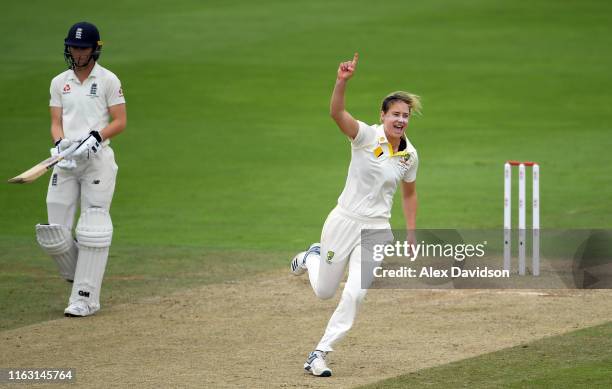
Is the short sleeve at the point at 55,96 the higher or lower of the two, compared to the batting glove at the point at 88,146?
higher

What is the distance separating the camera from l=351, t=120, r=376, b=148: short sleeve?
309 inches

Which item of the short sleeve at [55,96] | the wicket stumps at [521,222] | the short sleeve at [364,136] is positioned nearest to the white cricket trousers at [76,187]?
the short sleeve at [55,96]

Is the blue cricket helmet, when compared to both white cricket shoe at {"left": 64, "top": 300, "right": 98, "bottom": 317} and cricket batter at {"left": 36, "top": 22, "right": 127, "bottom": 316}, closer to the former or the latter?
cricket batter at {"left": 36, "top": 22, "right": 127, "bottom": 316}

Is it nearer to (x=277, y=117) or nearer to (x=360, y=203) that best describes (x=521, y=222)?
(x=360, y=203)

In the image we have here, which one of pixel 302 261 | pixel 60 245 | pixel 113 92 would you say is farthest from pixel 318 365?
pixel 113 92

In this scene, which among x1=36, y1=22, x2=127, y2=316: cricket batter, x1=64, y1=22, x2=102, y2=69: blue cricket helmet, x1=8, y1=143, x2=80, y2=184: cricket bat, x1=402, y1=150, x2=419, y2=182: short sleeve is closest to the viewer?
x1=402, y1=150, x2=419, y2=182: short sleeve

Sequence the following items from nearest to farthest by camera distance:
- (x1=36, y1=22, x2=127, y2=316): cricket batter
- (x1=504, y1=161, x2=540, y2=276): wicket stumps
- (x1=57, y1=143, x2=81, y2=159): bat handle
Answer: (x1=57, y1=143, x2=81, y2=159): bat handle
(x1=36, y1=22, x2=127, y2=316): cricket batter
(x1=504, y1=161, x2=540, y2=276): wicket stumps

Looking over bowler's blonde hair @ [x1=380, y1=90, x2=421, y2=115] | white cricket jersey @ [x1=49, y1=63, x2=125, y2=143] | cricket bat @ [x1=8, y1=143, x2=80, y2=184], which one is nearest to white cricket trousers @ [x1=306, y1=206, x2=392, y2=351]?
bowler's blonde hair @ [x1=380, y1=90, x2=421, y2=115]

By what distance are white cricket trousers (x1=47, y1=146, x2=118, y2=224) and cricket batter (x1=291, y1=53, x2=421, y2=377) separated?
2.57 meters

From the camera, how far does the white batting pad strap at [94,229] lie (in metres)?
9.86

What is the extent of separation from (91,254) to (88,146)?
0.96m

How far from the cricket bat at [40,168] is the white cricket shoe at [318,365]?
2.63 meters

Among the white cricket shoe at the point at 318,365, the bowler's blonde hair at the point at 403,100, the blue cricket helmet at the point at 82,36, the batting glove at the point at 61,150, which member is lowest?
the white cricket shoe at the point at 318,365

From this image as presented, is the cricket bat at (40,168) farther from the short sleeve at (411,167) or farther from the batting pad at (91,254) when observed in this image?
the short sleeve at (411,167)
